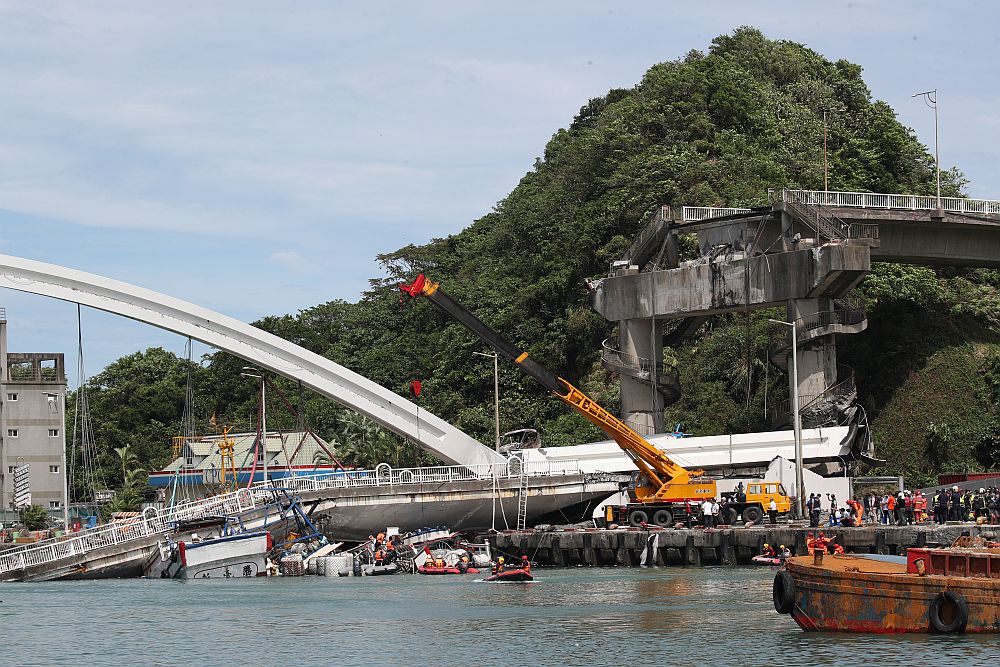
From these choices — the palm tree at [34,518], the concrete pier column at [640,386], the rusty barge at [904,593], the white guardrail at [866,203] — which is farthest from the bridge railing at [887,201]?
the palm tree at [34,518]

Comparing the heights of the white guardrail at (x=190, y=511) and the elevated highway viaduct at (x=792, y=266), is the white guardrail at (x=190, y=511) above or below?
below

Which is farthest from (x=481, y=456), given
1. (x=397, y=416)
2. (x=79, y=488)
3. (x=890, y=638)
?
(x=79, y=488)

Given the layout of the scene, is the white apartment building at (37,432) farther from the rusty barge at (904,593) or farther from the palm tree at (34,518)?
the rusty barge at (904,593)

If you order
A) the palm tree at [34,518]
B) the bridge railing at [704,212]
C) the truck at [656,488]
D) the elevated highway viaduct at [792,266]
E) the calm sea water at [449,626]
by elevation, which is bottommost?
the calm sea water at [449,626]

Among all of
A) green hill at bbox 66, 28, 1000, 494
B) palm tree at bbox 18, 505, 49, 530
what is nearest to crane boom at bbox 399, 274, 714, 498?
green hill at bbox 66, 28, 1000, 494

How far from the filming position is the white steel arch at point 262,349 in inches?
2628

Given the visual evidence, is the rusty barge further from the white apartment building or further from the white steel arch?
the white apartment building

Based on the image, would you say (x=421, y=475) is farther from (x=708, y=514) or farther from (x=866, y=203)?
(x=866, y=203)

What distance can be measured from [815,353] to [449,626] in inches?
1366

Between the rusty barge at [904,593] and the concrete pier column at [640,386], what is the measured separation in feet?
132

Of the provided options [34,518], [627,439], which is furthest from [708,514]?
[34,518]

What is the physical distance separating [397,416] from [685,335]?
20.5m

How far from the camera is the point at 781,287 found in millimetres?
69375

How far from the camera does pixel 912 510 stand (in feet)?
180
